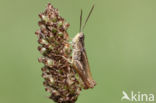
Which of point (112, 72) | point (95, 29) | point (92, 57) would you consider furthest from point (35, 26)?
point (112, 72)

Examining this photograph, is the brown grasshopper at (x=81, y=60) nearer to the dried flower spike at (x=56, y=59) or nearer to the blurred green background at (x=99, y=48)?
the dried flower spike at (x=56, y=59)

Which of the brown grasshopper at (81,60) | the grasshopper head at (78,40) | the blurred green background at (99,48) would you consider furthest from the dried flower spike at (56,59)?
the blurred green background at (99,48)

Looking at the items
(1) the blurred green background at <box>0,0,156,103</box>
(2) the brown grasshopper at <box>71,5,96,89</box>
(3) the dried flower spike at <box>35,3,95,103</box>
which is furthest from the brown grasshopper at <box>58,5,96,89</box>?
(1) the blurred green background at <box>0,0,156,103</box>

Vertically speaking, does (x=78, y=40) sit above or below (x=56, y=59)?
above

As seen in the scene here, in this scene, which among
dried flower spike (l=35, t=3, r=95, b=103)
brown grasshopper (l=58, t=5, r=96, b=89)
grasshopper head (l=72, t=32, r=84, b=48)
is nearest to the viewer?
dried flower spike (l=35, t=3, r=95, b=103)

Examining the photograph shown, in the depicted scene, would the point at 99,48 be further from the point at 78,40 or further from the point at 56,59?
the point at 56,59

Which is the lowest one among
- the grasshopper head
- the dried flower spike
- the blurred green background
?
the dried flower spike

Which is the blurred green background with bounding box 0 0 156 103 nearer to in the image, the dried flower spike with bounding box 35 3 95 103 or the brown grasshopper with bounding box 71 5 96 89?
the brown grasshopper with bounding box 71 5 96 89

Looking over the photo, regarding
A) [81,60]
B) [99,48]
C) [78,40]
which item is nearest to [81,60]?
[81,60]
